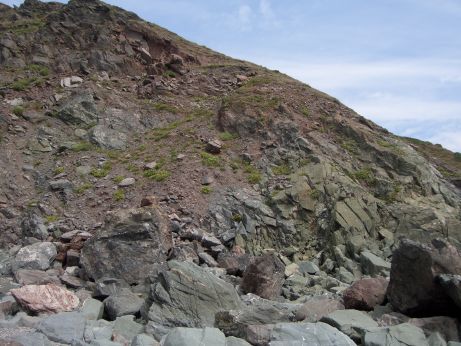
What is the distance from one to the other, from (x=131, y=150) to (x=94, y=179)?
3304 mm

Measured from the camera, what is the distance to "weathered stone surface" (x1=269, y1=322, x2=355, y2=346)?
9.64 metres

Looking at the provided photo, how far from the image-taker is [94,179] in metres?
21.8

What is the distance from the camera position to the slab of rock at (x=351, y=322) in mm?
10398

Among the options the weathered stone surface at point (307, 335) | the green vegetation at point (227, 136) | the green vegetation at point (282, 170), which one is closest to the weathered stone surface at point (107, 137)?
the green vegetation at point (227, 136)

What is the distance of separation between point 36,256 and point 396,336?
443 inches

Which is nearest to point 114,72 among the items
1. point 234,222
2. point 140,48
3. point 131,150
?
point 140,48

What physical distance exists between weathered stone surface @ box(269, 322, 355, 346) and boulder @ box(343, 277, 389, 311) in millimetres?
2303

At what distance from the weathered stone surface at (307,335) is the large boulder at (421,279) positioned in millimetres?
2412

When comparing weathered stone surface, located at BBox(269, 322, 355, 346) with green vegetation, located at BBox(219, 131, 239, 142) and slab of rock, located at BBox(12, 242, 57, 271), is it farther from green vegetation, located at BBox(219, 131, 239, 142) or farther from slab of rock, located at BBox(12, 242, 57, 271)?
green vegetation, located at BBox(219, 131, 239, 142)

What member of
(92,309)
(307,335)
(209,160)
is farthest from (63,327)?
(209,160)

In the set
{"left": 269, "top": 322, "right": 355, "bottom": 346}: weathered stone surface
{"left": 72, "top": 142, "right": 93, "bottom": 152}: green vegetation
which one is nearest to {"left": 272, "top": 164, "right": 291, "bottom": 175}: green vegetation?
{"left": 72, "top": 142, "right": 93, "bottom": 152}: green vegetation

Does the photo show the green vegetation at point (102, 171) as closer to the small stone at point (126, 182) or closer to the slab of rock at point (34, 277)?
the small stone at point (126, 182)

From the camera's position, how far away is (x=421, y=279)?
37.3ft

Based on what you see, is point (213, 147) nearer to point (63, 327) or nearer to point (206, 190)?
point (206, 190)
